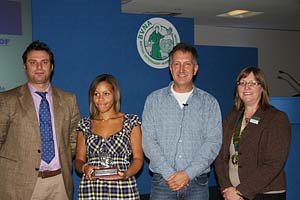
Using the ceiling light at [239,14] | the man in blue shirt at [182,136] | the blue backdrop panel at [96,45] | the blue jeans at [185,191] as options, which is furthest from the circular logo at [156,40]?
the ceiling light at [239,14]

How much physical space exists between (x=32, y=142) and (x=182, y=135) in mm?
1084

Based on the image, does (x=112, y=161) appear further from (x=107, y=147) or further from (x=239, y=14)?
(x=239, y=14)

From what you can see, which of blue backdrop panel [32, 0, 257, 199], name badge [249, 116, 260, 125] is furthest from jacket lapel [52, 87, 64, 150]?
name badge [249, 116, 260, 125]

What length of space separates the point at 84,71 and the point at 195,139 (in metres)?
1.91

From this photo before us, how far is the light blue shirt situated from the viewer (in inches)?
117

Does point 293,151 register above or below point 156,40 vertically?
below

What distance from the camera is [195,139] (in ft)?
9.84

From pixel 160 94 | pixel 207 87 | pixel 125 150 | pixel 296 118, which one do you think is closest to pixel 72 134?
pixel 125 150

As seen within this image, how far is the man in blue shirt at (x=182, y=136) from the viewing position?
2953 millimetres

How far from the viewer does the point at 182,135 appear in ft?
9.82

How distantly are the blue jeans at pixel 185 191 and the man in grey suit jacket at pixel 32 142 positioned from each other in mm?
738

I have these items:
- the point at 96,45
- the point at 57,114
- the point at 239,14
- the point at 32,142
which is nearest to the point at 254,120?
the point at 57,114

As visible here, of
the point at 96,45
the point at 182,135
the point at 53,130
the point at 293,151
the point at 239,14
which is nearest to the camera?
the point at 182,135

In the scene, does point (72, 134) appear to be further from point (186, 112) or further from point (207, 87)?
point (207, 87)
